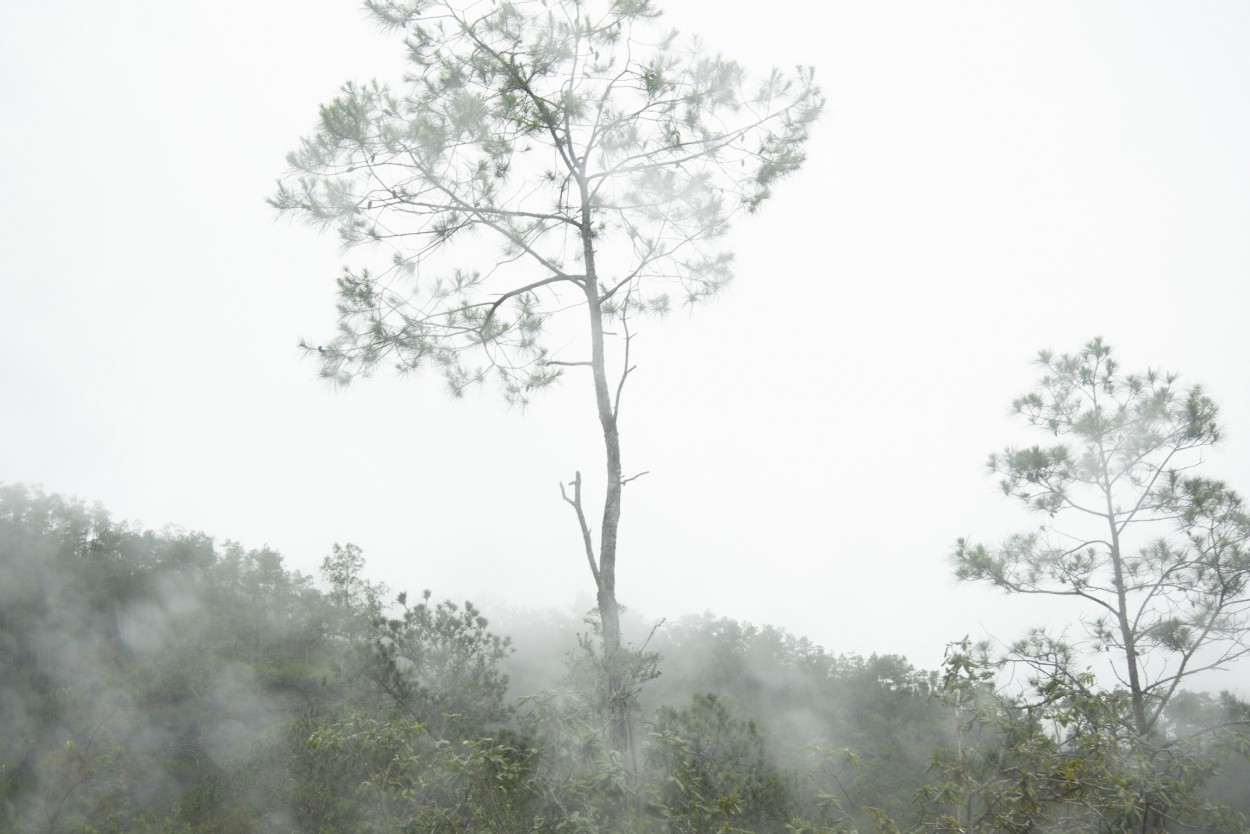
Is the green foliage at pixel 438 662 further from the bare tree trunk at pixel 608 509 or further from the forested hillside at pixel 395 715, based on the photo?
the bare tree trunk at pixel 608 509

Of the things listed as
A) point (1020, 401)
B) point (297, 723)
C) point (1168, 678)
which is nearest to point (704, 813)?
point (1168, 678)

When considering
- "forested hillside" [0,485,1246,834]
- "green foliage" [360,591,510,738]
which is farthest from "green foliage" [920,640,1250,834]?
"green foliage" [360,591,510,738]

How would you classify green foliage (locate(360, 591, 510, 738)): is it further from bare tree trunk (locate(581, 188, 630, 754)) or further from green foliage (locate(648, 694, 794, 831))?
bare tree trunk (locate(581, 188, 630, 754))

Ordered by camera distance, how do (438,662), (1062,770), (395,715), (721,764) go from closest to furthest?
(1062,770) < (395,715) < (721,764) < (438,662)

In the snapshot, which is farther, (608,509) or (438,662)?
(438,662)

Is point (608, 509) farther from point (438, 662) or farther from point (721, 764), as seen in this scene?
point (438, 662)

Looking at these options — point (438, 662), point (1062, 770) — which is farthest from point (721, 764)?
point (438, 662)

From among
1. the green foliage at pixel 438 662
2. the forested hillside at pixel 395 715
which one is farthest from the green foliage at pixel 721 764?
the green foliage at pixel 438 662

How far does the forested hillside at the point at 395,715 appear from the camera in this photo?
10.3 ft

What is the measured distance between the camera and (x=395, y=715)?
429 centimetres

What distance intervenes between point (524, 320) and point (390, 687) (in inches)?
231

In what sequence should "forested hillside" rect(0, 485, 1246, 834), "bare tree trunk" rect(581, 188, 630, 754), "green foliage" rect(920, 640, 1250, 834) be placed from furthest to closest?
"bare tree trunk" rect(581, 188, 630, 754) < "forested hillside" rect(0, 485, 1246, 834) < "green foliage" rect(920, 640, 1250, 834)

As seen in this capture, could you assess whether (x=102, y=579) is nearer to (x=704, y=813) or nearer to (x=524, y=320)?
(x=524, y=320)

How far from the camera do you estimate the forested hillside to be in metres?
3.15
